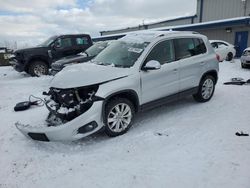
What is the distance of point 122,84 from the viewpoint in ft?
14.9

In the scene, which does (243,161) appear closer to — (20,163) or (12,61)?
(20,163)

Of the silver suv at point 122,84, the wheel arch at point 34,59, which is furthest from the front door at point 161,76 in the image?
the wheel arch at point 34,59

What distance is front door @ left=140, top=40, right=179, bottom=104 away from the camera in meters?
5.00

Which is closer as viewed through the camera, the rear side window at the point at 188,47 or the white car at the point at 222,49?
the rear side window at the point at 188,47

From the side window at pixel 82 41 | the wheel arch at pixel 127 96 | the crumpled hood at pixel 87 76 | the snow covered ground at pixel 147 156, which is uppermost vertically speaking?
the side window at pixel 82 41

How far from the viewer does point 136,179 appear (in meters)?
3.35

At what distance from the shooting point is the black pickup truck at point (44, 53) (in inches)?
453

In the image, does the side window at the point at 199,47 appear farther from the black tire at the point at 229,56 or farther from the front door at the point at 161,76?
the black tire at the point at 229,56

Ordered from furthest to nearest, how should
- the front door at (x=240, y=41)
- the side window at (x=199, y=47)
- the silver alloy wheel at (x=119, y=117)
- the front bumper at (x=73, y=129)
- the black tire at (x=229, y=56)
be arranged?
the front door at (x=240, y=41) → the black tire at (x=229, y=56) → the side window at (x=199, y=47) → the silver alloy wheel at (x=119, y=117) → the front bumper at (x=73, y=129)

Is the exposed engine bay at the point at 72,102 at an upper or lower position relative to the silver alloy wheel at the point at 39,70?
upper

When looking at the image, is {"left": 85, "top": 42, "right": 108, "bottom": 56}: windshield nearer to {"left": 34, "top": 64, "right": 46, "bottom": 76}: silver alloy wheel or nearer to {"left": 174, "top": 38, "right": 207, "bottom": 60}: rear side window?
{"left": 34, "top": 64, "right": 46, "bottom": 76}: silver alloy wheel

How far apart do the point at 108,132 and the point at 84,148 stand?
514 mm

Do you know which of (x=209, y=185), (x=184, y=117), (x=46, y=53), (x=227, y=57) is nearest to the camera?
(x=209, y=185)

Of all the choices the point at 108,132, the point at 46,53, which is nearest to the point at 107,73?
the point at 108,132
